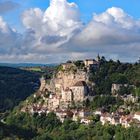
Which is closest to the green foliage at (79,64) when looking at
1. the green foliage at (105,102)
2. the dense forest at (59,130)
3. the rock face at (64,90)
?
the rock face at (64,90)

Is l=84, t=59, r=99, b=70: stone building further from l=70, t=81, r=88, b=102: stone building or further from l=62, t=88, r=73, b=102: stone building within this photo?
l=62, t=88, r=73, b=102: stone building

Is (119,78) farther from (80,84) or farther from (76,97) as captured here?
(76,97)

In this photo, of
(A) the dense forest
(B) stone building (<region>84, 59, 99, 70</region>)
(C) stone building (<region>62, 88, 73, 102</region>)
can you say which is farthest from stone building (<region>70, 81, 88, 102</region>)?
Answer: (A) the dense forest

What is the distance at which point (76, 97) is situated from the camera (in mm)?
107375

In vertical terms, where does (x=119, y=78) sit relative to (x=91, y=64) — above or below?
below

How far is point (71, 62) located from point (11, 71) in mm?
80356

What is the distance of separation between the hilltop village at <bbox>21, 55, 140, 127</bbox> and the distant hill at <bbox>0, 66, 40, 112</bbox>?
21676 mm

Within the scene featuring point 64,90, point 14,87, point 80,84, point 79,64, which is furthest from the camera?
point 14,87

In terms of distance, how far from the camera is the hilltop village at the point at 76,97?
93.8 metres

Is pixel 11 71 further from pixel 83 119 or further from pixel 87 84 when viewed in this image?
pixel 83 119

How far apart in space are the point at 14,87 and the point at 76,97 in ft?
173

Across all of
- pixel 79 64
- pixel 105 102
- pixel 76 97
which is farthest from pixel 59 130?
pixel 79 64

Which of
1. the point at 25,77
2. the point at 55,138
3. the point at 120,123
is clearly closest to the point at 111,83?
the point at 120,123

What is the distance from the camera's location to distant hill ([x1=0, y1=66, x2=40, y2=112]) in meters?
143
